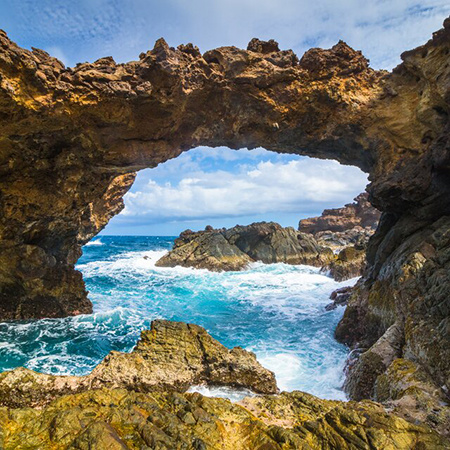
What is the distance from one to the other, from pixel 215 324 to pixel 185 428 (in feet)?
41.6

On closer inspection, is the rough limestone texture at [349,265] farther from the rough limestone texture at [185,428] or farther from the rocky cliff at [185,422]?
the rough limestone texture at [185,428]

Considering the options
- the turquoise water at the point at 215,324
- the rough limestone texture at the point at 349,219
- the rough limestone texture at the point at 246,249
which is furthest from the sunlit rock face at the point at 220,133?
the rough limestone texture at the point at 349,219

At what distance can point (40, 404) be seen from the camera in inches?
259

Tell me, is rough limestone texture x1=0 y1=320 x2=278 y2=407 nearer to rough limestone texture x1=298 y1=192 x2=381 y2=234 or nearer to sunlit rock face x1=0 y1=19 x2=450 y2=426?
sunlit rock face x1=0 y1=19 x2=450 y2=426

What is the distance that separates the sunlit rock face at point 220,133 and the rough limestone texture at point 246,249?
68.8 ft

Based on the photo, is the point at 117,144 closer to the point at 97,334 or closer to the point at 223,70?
the point at 223,70

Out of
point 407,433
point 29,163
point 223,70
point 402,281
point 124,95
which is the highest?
point 223,70

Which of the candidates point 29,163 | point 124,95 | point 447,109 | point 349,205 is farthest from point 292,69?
point 349,205

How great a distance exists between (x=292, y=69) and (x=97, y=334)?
17023 millimetres

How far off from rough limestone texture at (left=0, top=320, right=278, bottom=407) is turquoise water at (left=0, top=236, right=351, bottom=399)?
7.90 ft

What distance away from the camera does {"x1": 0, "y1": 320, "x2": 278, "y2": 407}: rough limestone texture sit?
6.71 m

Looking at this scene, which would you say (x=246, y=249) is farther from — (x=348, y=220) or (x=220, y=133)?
(x=348, y=220)

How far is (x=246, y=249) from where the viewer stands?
4084 centimetres

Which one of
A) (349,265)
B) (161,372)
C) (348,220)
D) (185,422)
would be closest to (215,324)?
(161,372)
